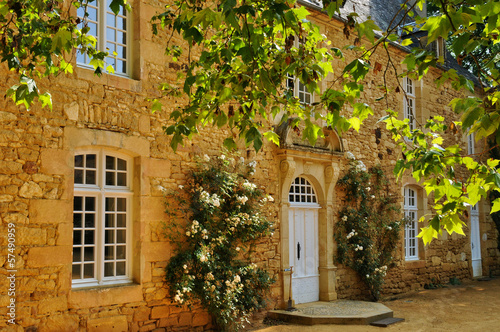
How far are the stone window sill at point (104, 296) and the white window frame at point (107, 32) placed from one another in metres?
2.92

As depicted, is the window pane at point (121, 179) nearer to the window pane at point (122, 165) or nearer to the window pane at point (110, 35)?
the window pane at point (122, 165)

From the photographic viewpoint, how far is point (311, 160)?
400 inches

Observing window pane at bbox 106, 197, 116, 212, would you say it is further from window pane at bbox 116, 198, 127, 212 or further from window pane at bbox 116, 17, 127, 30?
window pane at bbox 116, 17, 127, 30

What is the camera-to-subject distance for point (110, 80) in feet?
23.1

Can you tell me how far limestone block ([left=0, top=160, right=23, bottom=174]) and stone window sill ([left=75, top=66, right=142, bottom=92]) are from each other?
1.42 m

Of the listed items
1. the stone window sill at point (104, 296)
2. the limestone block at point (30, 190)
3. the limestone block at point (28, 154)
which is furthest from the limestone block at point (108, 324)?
the limestone block at point (28, 154)

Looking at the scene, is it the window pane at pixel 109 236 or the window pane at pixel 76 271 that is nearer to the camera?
the window pane at pixel 76 271

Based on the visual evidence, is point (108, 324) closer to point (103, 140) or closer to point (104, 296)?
point (104, 296)

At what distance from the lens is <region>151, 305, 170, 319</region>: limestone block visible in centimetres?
721

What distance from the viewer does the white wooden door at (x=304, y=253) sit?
32.3 ft

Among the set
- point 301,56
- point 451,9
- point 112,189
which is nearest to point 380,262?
point 112,189

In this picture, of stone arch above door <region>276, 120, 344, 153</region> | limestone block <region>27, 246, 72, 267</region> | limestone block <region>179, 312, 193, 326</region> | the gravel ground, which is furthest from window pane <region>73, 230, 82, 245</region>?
stone arch above door <region>276, 120, 344, 153</region>

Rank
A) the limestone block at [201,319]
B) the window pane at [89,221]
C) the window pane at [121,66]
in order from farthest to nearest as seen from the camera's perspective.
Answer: the limestone block at [201,319], the window pane at [121,66], the window pane at [89,221]

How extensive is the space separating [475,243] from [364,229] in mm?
6981
